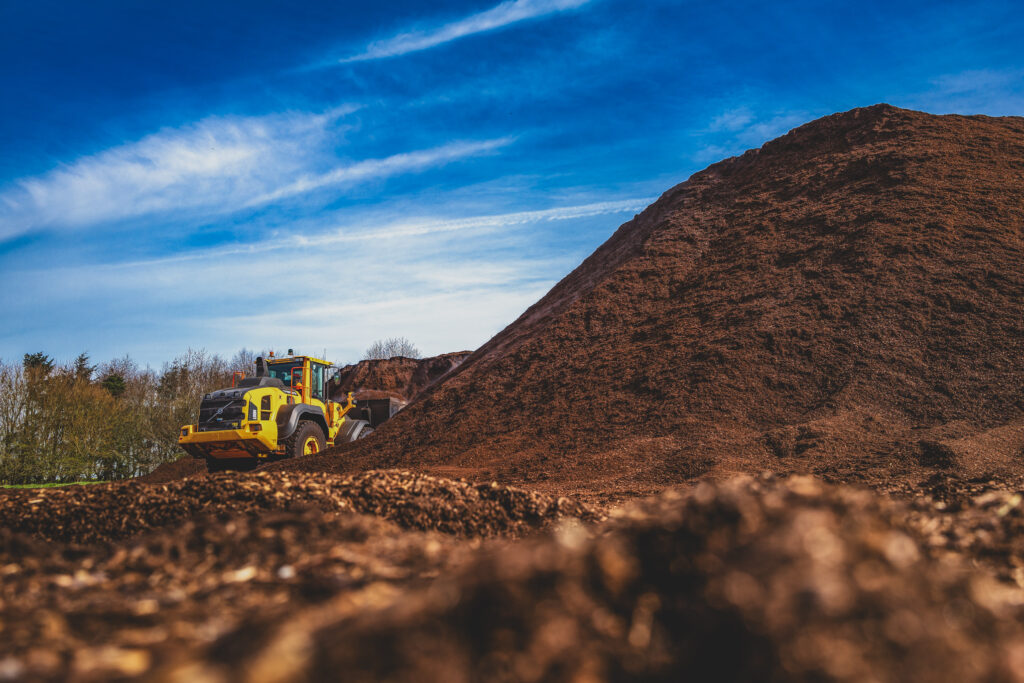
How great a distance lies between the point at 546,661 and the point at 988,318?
1247cm

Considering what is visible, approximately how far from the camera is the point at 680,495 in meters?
2.92

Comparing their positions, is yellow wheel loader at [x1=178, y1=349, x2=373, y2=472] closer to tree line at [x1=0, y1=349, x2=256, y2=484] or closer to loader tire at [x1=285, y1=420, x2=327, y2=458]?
loader tire at [x1=285, y1=420, x2=327, y2=458]

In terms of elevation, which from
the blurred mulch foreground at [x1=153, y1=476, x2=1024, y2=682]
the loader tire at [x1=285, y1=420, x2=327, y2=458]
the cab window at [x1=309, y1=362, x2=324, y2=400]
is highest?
the cab window at [x1=309, y1=362, x2=324, y2=400]

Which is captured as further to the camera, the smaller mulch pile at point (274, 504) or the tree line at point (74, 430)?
the tree line at point (74, 430)

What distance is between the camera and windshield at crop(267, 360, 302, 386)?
1444 centimetres

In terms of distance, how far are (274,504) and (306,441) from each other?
29.3ft

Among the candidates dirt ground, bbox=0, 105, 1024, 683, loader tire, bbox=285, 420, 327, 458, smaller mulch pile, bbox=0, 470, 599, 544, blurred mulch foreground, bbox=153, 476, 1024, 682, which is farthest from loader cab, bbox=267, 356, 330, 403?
blurred mulch foreground, bbox=153, 476, 1024, 682

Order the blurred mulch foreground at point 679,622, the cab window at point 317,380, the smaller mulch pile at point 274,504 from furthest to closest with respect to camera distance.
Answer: the cab window at point 317,380 < the smaller mulch pile at point 274,504 < the blurred mulch foreground at point 679,622

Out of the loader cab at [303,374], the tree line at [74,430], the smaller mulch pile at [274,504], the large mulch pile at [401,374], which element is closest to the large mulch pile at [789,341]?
the loader cab at [303,374]

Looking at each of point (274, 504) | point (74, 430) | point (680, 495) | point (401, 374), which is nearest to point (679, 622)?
point (680, 495)

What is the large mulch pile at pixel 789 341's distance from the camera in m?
9.18

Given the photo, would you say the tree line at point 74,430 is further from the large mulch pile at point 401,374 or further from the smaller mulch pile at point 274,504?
the smaller mulch pile at point 274,504

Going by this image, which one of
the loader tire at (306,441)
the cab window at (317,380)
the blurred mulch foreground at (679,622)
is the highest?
the cab window at (317,380)

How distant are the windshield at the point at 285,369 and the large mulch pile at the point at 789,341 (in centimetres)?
281
